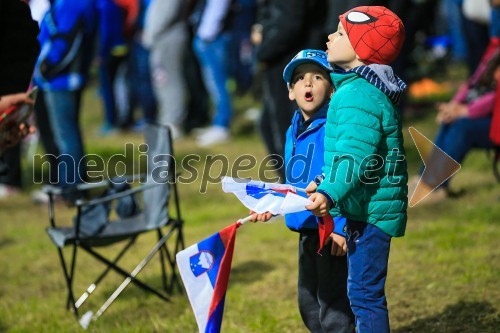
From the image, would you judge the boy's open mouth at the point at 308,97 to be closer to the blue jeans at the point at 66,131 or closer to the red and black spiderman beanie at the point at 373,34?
the red and black spiderman beanie at the point at 373,34

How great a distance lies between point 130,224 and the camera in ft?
17.9

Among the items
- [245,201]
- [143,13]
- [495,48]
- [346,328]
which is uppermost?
[245,201]

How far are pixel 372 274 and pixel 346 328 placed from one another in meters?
0.38

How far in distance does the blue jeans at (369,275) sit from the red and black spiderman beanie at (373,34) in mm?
675

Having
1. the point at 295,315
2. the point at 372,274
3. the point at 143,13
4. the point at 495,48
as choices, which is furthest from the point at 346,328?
the point at 143,13

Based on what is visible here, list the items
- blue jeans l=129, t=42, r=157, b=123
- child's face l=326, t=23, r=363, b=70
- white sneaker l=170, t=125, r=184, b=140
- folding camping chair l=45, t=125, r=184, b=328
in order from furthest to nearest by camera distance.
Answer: blue jeans l=129, t=42, r=157, b=123, white sneaker l=170, t=125, r=184, b=140, folding camping chair l=45, t=125, r=184, b=328, child's face l=326, t=23, r=363, b=70

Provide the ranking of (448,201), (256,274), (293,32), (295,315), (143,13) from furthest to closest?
(143,13), (448,201), (293,32), (256,274), (295,315)

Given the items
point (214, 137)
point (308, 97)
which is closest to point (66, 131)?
point (214, 137)

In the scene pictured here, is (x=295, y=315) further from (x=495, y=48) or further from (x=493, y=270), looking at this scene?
(x=495, y=48)

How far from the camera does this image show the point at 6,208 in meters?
8.63

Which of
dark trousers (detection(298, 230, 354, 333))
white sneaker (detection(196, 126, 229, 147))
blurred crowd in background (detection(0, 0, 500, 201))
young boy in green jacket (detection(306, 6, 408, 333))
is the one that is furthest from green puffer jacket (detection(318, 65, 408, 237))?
white sneaker (detection(196, 126, 229, 147))

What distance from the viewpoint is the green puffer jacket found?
3.37m

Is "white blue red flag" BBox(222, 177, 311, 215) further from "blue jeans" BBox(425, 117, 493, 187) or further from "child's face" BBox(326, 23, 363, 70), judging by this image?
"blue jeans" BBox(425, 117, 493, 187)

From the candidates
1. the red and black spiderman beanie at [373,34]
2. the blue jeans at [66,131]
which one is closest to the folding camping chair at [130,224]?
the red and black spiderman beanie at [373,34]
